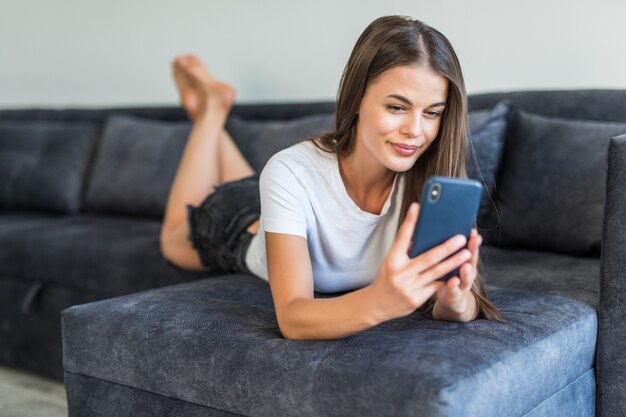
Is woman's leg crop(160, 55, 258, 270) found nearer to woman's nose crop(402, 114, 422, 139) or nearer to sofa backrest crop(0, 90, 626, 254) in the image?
sofa backrest crop(0, 90, 626, 254)

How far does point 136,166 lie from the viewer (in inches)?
125

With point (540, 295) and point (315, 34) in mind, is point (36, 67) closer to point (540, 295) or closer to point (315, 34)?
point (315, 34)

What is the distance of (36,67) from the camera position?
4406 mm

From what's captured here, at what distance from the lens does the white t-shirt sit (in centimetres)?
161

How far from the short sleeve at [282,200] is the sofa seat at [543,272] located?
591 millimetres

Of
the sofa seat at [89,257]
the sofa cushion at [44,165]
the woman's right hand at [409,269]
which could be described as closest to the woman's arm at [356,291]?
the woman's right hand at [409,269]

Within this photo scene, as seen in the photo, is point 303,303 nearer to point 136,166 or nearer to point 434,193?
point 434,193

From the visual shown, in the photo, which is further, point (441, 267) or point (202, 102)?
point (202, 102)

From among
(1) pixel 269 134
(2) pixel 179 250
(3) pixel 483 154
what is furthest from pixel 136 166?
(3) pixel 483 154

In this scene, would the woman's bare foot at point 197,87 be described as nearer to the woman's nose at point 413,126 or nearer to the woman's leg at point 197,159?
the woman's leg at point 197,159

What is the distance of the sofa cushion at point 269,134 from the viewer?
2.73 metres

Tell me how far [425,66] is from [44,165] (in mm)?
2316

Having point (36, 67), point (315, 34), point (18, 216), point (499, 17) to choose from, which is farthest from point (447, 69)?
point (36, 67)

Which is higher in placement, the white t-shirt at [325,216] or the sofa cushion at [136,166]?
the white t-shirt at [325,216]
